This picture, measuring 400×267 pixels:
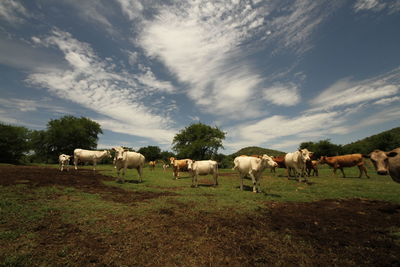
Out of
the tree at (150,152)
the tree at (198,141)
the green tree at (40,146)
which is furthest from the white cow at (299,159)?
the tree at (150,152)

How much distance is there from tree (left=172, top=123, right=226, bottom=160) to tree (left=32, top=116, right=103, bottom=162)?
2539 centimetres

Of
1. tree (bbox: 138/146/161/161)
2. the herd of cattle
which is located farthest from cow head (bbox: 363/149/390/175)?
tree (bbox: 138/146/161/161)

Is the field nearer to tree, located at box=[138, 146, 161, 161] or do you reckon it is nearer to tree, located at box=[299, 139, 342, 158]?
tree, located at box=[299, 139, 342, 158]

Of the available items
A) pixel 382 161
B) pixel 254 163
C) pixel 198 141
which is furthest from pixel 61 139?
pixel 382 161

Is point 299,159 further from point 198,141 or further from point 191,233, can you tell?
point 198,141

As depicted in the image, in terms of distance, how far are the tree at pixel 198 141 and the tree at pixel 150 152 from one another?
4184 centimetres

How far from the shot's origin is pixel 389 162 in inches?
265

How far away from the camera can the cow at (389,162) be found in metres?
6.53

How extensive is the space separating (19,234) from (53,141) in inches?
2163

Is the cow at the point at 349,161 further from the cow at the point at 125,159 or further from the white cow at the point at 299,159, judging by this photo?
the cow at the point at 125,159

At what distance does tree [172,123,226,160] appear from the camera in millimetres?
50906

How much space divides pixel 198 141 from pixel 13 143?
3891cm

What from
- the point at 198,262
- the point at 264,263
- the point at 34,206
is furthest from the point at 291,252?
the point at 34,206

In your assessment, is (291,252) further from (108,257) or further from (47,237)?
(47,237)
